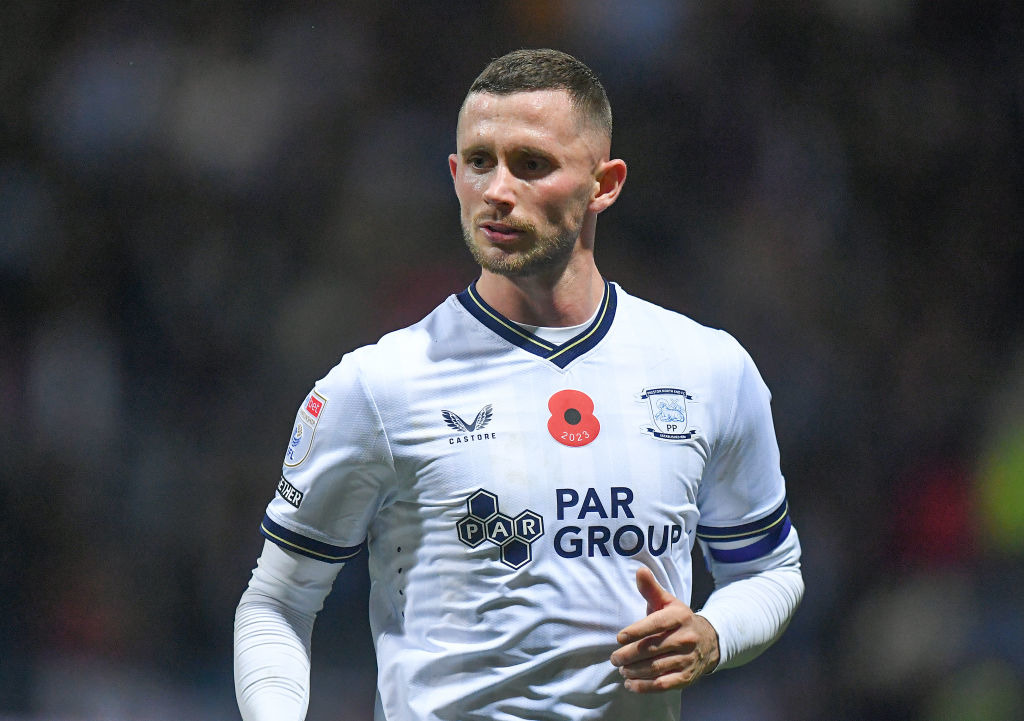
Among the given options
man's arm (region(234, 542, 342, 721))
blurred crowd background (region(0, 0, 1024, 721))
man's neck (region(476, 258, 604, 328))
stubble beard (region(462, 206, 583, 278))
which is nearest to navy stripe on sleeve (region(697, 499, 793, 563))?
man's neck (region(476, 258, 604, 328))

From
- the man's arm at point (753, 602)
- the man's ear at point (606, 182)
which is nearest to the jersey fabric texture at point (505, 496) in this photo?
the man's arm at point (753, 602)

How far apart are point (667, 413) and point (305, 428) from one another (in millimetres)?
672

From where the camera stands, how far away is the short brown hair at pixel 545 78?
78.4 inches

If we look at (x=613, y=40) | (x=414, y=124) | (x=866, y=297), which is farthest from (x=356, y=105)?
(x=866, y=297)

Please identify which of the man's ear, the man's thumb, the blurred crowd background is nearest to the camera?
the man's thumb

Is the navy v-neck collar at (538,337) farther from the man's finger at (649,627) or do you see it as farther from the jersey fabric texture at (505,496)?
the man's finger at (649,627)

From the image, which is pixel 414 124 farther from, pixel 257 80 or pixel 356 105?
pixel 257 80

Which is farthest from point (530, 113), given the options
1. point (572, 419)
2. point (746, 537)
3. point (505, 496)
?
point (746, 537)

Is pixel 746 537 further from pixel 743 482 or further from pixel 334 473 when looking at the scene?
pixel 334 473

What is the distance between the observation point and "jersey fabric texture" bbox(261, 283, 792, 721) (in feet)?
6.21

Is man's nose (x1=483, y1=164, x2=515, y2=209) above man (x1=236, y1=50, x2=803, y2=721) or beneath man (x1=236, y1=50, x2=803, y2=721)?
above

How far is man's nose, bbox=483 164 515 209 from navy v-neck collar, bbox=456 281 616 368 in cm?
23

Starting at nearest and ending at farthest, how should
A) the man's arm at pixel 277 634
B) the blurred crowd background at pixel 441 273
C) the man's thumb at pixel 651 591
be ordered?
the man's thumb at pixel 651 591 → the man's arm at pixel 277 634 → the blurred crowd background at pixel 441 273

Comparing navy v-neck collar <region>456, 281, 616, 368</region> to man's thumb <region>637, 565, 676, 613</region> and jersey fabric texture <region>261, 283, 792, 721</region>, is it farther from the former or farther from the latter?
man's thumb <region>637, 565, 676, 613</region>
